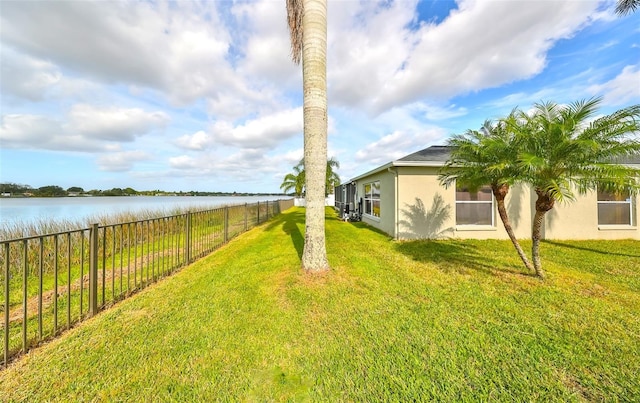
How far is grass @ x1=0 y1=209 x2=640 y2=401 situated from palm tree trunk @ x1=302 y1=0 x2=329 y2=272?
107 cm

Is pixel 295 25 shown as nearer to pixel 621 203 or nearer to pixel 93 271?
pixel 93 271

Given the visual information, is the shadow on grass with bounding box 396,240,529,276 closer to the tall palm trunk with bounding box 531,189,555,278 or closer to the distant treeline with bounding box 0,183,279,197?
the tall palm trunk with bounding box 531,189,555,278

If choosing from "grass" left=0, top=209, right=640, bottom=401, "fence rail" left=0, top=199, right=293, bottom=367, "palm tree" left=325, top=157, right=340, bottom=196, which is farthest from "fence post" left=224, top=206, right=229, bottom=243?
"palm tree" left=325, top=157, right=340, bottom=196

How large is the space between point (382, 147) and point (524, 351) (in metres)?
29.9

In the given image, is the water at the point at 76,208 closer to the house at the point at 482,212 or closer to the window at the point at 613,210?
the house at the point at 482,212

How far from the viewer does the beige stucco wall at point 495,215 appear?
29.1 feet

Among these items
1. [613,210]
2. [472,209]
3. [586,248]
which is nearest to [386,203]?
[472,209]

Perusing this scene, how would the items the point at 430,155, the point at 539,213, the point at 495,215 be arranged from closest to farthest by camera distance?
the point at 539,213 < the point at 495,215 < the point at 430,155

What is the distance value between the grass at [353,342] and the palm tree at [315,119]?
729 millimetres

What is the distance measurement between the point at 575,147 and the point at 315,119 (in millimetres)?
4465

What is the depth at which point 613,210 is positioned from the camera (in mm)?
8930

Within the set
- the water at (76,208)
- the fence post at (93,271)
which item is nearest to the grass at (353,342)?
the fence post at (93,271)

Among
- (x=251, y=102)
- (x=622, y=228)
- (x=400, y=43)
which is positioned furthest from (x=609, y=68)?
(x=251, y=102)

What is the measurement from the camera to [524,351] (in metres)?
2.59
